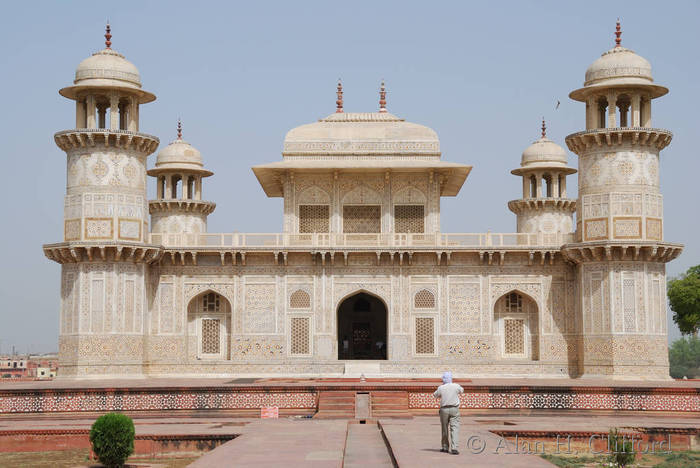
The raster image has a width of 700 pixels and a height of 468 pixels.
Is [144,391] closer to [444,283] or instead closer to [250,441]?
[250,441]

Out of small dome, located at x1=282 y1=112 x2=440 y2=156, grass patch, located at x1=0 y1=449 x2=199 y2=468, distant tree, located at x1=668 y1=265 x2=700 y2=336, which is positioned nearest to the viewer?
grass patch, located at x1=0 y1=449 x2=199 y2=468

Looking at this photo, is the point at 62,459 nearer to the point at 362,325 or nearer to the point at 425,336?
the point at 425,336

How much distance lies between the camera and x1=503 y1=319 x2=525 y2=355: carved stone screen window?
90.4ft

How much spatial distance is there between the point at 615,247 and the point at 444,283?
4.94 metres

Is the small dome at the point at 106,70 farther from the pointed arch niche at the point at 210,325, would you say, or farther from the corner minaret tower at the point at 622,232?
the corner minaret tower at the point at 622,232

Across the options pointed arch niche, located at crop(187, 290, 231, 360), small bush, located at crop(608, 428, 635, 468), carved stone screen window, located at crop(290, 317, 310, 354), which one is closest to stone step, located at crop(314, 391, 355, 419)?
small bush, located at crop(608, 428, 635, 468)

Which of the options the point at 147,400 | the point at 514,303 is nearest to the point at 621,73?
the point at 514,303

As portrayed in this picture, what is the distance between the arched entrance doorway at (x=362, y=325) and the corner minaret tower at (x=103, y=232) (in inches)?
280

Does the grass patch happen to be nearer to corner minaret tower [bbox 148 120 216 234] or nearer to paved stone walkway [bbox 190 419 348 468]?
paved stone walkway [bbox 190 419 348 468]

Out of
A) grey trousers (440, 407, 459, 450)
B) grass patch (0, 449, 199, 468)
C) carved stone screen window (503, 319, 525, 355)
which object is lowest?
grass patch (0, 449, 199, 468)

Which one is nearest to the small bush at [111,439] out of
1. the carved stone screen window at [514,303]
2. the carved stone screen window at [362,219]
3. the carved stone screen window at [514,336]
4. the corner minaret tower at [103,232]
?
the corner minaret tower at [103,232]

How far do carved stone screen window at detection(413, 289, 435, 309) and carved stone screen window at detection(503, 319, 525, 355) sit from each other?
2318mm

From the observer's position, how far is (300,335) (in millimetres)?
27062

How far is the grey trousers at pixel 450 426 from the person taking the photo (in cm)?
1209
